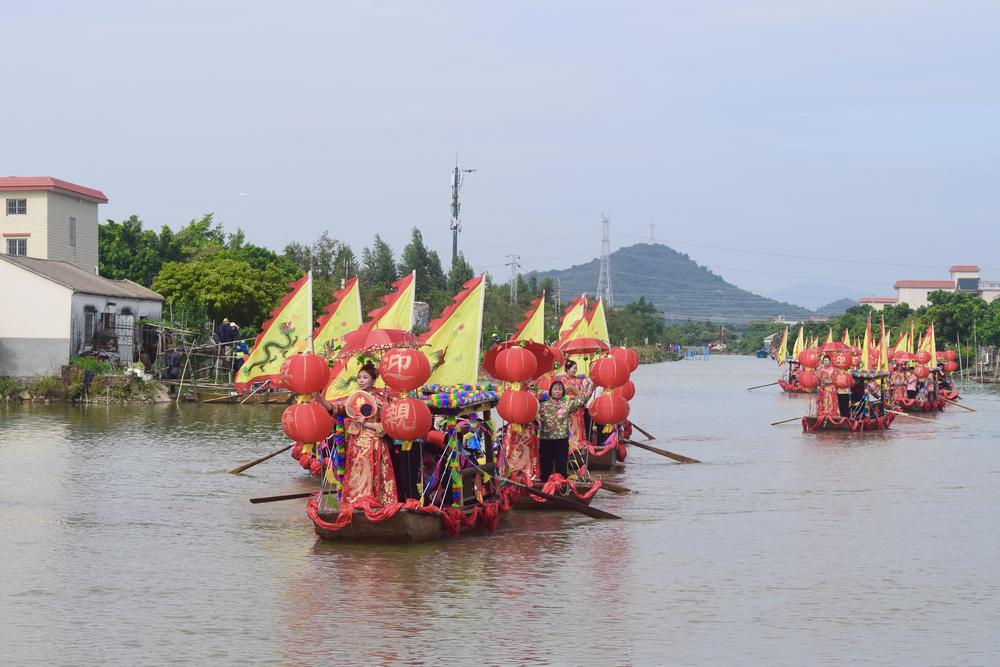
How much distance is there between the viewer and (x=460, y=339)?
1808 cm

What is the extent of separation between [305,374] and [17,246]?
40307mm

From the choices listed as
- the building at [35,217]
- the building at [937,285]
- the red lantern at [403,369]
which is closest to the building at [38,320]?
the building at [35,217]

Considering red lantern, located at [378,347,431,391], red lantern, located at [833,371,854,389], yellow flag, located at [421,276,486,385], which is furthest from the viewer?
red lantern, located at [833,371,854,389]

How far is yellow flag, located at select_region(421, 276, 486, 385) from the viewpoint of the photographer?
58.7 ft

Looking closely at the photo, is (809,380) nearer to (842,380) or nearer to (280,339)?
(842,380)

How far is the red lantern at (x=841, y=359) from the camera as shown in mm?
33781

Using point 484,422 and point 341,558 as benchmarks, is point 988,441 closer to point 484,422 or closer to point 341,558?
point 484,422

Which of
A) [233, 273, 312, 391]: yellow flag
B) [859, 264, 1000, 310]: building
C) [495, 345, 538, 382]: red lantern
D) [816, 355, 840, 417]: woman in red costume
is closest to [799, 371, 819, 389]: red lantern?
[816, 355, 840, 417]: woman in red costume

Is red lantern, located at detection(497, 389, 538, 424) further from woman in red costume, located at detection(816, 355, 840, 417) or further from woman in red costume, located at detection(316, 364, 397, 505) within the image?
woman in red costume, located at detection(816, 355, 840, 417)

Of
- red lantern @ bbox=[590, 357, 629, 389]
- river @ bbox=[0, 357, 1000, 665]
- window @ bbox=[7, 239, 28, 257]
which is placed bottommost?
river @ bbox=[0, 357, 1000, 665]

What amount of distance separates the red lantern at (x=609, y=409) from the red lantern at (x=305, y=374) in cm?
705

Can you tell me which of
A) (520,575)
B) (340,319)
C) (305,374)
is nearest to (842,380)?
(340,319)

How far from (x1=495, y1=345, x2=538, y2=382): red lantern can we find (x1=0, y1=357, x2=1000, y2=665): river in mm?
2074

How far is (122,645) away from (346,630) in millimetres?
1958
